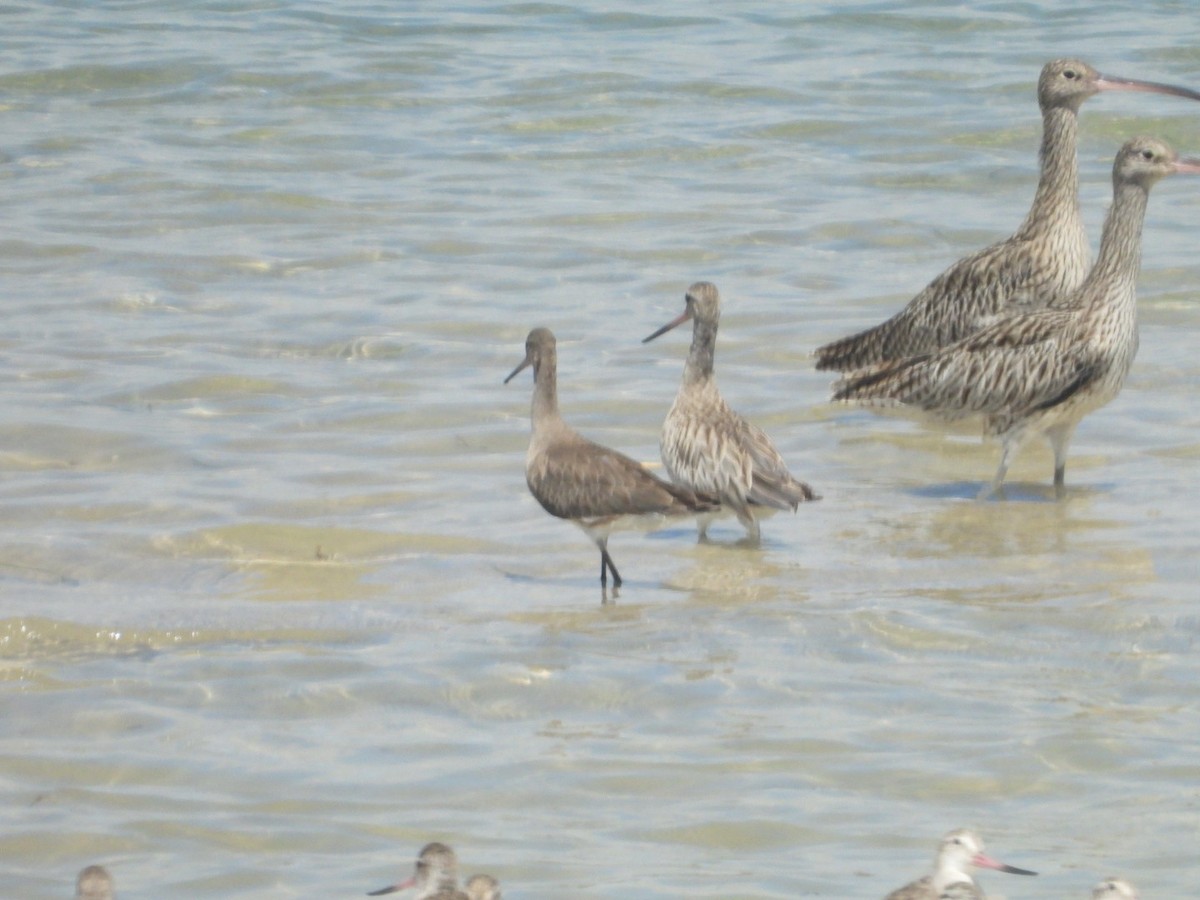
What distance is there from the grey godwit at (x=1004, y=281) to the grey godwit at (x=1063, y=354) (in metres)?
0.58

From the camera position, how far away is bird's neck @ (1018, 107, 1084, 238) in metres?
11.8

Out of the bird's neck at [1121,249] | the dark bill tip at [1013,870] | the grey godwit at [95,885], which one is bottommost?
the dark bill tip at [1013,870]

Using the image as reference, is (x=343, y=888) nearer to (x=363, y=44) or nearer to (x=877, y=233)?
(x=877, y=233)

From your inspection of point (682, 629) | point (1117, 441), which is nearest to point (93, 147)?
point (1117, 441)

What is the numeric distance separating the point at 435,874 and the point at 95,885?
0.76m

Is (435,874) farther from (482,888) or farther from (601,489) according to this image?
(601,489)

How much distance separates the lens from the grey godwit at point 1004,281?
1169 cm

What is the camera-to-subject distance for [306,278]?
47.5 feet

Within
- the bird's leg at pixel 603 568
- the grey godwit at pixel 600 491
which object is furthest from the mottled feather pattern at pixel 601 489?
the bird's leg at pixel 603 568

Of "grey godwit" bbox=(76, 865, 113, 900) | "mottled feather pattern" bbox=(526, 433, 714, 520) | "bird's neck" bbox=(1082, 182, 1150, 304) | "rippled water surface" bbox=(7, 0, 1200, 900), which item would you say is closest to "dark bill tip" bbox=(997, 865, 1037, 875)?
"rippled water surface" bbox=(7, 0, 1200, 900)

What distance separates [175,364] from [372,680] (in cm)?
520

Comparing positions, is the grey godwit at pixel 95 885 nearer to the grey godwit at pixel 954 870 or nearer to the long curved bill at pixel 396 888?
the long curved bill at pixel 396 888

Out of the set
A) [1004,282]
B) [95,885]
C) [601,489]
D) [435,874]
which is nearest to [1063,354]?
[1004,282]

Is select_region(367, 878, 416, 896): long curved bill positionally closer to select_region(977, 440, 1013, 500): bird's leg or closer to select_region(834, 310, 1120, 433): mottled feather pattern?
select_region(977, 440, 1013, 500): bird's leg
